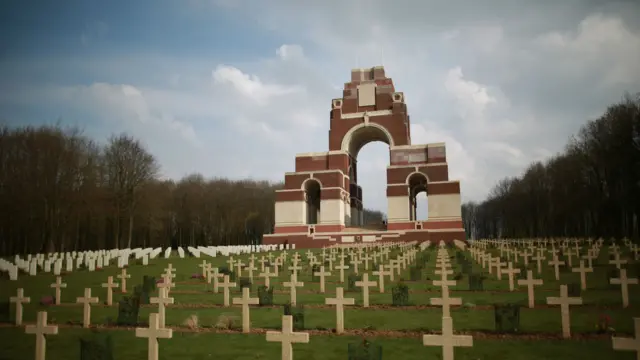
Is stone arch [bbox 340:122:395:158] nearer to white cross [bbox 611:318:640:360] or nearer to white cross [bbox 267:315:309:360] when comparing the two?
white cross [bbox 267:315:309:360]

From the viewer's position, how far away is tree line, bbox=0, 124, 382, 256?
20.2 m

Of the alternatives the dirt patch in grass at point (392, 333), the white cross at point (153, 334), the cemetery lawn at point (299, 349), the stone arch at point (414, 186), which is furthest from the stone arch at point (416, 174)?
the white cross at point (153, 334)

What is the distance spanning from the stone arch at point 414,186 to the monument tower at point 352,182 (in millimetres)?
103

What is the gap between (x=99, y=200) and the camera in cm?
3209

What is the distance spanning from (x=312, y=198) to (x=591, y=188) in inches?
1020

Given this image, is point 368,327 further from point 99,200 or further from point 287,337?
point 99,200

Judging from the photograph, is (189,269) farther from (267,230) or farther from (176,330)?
(267,230)

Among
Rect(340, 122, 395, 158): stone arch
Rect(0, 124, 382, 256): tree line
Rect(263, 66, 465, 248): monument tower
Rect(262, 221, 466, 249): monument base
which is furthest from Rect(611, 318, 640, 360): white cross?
Rect(340, 122, 395, 158): stone arch

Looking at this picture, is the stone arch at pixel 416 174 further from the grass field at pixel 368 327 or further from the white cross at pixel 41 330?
the white cross at pixel 41 330

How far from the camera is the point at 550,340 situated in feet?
21.5

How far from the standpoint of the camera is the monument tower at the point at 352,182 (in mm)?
41500

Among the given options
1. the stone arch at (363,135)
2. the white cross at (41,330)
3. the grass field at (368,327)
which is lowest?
the grass field at (368,327)

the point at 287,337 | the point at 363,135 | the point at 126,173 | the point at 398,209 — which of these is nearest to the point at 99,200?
the point at 126,173

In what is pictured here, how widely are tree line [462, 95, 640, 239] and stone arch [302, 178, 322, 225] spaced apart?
22117mm
